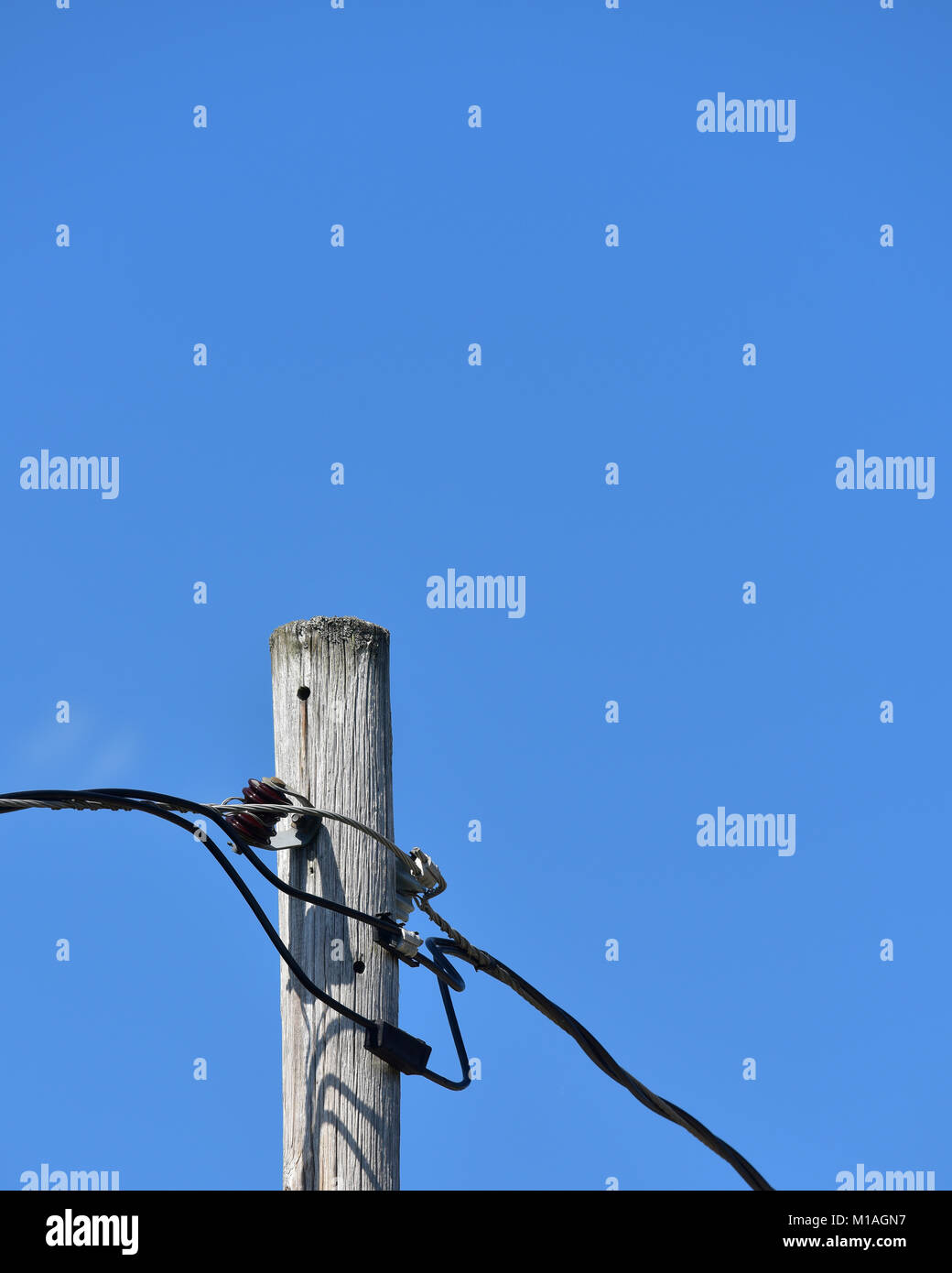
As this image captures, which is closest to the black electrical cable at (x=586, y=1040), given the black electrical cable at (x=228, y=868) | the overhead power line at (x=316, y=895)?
the overhead power line at (x=316, y=895)

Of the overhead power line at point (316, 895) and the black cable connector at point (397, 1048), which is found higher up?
the overhead power line at point (316, 895)

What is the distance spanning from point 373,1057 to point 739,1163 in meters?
1.51

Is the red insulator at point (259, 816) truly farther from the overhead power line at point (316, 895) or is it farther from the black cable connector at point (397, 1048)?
the black cable connector at point (397, 1048)

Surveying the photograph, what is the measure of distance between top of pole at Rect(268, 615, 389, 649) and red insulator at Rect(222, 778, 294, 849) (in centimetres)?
42

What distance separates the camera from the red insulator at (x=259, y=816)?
11.8 feet

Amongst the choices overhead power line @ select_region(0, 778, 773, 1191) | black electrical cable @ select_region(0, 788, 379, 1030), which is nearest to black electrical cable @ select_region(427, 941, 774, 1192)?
overhead power line @ select_region(0, 778, 773, 1191)

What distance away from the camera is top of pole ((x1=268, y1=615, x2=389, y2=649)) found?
3.77 metres

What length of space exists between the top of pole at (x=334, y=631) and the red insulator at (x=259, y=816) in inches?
16.5

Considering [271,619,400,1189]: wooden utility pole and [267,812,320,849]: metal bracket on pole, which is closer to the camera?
[271,619,400,1189]: wooden utility pole

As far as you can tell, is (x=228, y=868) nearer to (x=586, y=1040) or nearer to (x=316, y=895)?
(x=316, y=895)

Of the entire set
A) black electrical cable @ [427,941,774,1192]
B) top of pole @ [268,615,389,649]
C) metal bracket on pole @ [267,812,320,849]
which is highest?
top of pole @ [268,615,389,649]

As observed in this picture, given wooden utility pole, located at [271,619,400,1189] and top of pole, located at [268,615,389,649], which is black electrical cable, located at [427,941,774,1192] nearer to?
wooden utility pole, located at [271,619,400,1189]

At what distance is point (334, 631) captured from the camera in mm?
3771
